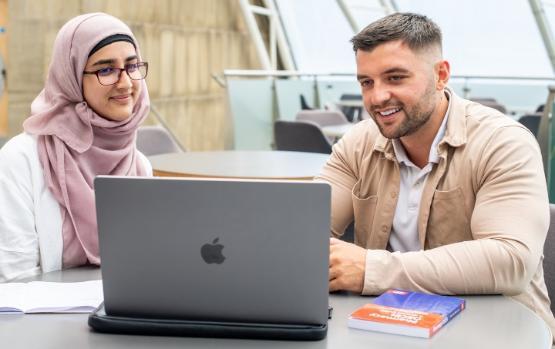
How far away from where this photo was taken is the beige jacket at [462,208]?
1664 millimetres

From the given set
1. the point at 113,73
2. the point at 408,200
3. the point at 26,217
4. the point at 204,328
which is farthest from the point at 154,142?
the point at 204,328

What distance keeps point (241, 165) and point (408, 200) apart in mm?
1801

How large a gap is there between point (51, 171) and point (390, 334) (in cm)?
110

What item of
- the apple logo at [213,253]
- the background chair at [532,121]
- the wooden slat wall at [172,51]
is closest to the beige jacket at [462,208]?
the apple logo at [213,253]

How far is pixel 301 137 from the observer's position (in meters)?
4.89

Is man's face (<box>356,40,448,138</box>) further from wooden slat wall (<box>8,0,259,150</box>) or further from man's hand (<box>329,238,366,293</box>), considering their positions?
wooden slat wall (<box>8,0,259,150</box>)

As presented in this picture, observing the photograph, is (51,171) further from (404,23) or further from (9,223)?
(404,23)

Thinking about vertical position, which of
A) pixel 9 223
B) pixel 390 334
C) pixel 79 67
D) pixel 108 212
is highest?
pixel 79 67

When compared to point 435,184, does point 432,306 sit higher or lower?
lower

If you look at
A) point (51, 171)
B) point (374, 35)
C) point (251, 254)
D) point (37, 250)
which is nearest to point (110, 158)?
point (51, 171)

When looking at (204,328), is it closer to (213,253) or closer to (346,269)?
(213,253)

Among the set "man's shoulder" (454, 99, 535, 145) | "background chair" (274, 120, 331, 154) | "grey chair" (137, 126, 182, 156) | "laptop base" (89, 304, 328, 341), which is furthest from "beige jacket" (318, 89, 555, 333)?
"background chair" (274, 120, 331, 154)

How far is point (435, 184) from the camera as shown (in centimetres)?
195

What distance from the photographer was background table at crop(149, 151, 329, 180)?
133 inches
